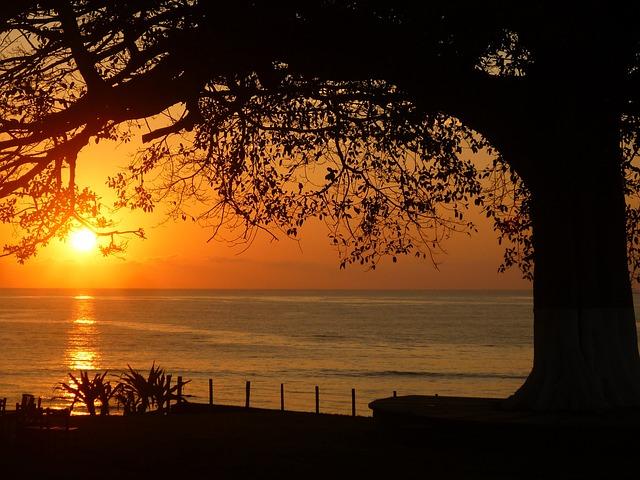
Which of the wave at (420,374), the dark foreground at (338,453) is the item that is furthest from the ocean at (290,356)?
the dark foreground at (338,453)

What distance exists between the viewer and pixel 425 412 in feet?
45.8

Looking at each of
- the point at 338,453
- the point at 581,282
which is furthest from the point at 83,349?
the point at 581,282

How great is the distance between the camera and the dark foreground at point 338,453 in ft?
37.8

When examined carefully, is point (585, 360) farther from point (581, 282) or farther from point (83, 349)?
point (83, 349)

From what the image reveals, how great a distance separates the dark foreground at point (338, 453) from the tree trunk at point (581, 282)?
47.9 inches

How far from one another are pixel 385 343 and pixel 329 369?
3294 cm

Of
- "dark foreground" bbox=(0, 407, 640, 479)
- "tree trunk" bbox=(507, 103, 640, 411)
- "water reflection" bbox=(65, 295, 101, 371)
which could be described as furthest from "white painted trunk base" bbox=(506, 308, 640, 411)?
"water reflection" bbox=(65, 295, 101, 371)

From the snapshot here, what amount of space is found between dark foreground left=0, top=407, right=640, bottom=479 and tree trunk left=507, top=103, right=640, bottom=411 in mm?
1218

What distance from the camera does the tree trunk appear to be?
13.7 metres

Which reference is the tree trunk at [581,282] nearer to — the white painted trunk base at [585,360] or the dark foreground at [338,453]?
the white painted trunk base at [585,360]

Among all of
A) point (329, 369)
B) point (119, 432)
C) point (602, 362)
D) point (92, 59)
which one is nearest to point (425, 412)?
point (602, 362)

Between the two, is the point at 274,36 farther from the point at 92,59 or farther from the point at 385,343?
the point at 385,343

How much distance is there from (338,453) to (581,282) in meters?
4.01

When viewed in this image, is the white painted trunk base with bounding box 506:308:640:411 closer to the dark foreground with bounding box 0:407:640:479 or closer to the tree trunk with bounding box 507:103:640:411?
the tree trunk with bounding box 507:103:640:411
